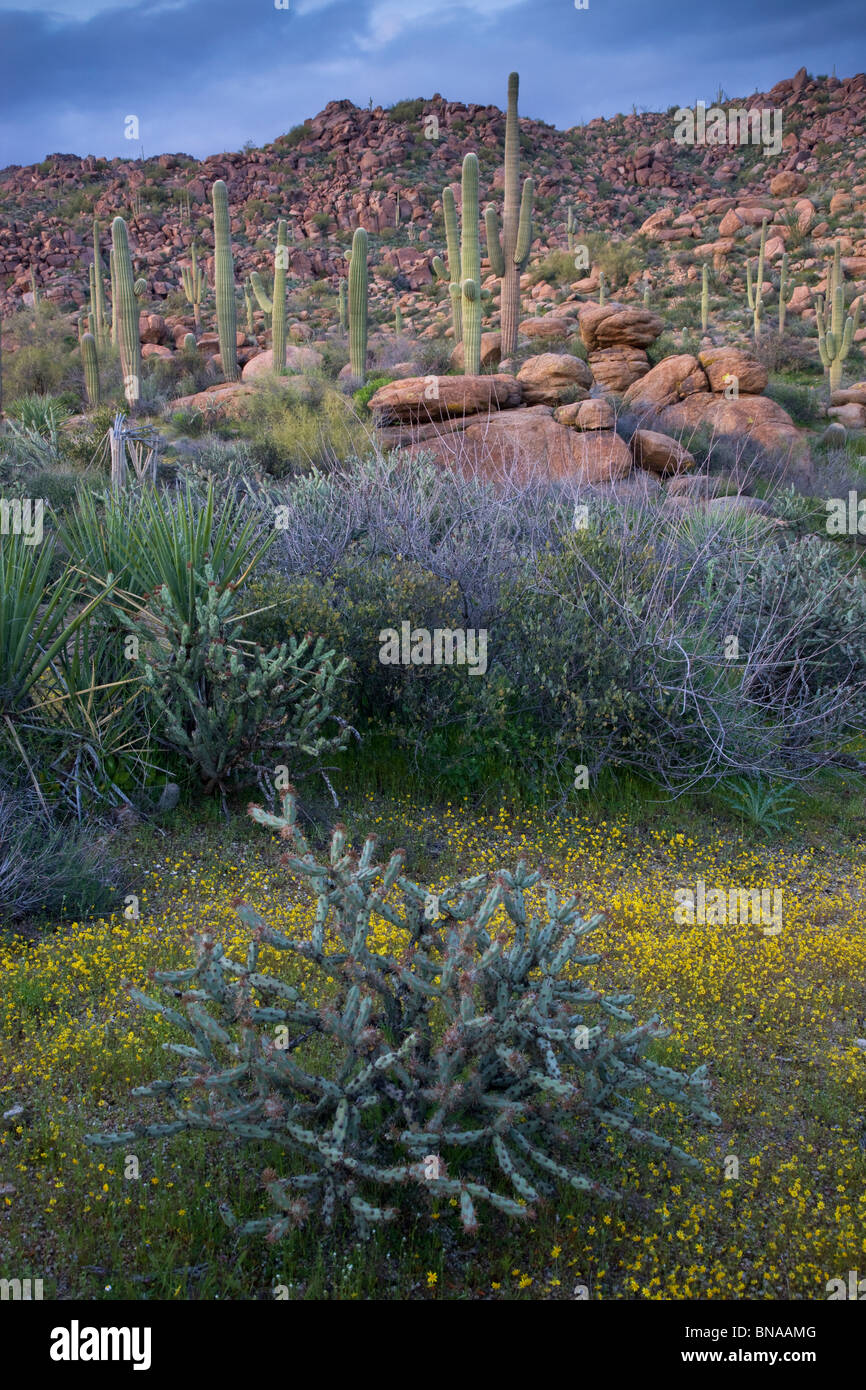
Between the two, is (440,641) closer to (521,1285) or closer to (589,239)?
(521,1285)

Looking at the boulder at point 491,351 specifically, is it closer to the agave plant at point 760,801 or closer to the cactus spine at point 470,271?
the cactus spine at point 470,271

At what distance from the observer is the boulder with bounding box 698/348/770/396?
19.0 metres

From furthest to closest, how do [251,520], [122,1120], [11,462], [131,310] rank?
1. [131,310]
2. [11,462]
3. [251,520]
4. [122,1120]

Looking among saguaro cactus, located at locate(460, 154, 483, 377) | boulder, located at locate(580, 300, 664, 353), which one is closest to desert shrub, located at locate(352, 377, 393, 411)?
saguaro cactus, located at locate(460, 154, 483, 377)

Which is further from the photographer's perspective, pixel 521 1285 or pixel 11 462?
pixel 11 462

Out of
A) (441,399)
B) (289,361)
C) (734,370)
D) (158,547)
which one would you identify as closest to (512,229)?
(734,370)

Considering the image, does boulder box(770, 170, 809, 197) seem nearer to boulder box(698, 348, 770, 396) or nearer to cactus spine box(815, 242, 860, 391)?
cactus spine box(815, 242, 860, 391)

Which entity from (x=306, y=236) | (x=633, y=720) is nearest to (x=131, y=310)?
(x=633, y=720)

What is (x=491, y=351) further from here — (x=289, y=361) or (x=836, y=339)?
(x=836, y=339)

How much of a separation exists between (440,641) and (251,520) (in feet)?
4.87

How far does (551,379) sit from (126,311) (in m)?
9.84

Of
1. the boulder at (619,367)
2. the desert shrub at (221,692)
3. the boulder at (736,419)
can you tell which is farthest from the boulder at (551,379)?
the desert shrub at (221,692)

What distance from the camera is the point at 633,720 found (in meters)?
6.31

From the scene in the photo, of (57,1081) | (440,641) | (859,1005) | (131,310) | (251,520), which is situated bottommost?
(859,1005)
